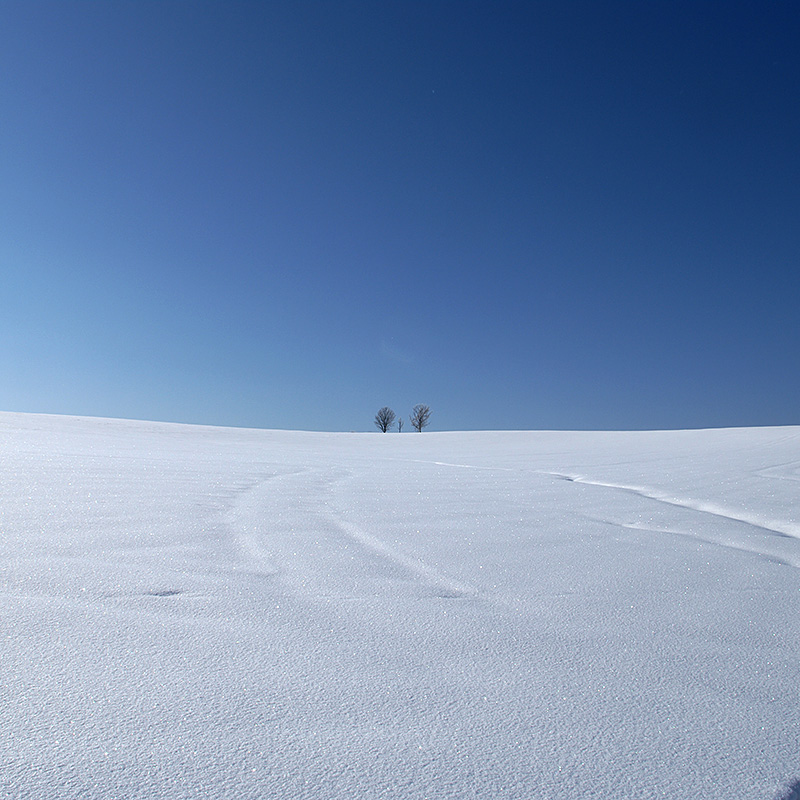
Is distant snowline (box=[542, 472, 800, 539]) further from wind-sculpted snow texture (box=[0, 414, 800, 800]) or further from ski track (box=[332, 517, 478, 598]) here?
ski track (box=[332, 517, 478, 598])

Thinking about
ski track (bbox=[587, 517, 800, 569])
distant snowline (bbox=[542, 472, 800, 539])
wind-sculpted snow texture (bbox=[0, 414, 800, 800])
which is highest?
distant snowline (bbox=[542, 472, 800, 539])

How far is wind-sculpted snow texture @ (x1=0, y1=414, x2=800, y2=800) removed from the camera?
705 mm

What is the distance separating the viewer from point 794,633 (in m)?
1.26

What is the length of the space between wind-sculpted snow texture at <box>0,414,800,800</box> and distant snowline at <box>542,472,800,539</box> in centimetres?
19

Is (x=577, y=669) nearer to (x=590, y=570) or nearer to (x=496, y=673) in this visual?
(x=496, y=673)

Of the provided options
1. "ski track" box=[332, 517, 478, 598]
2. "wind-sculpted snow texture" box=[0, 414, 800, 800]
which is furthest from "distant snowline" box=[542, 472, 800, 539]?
"ski track" box=[332, 517, 478, 598]

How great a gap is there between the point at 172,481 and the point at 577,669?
9.84ft

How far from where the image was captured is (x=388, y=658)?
1.04 m

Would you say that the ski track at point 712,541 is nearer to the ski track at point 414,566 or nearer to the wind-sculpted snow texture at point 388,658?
the wind-sculpted snow texture at point 388,658

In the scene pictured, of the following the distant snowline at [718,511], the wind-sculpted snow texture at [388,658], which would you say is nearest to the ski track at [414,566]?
the wind-sculpted snow texture at [388,658]

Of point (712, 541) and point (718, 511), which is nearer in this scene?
point (712, 541)

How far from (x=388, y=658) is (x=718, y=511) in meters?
2.64

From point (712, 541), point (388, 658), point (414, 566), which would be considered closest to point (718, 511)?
point (712, 541)

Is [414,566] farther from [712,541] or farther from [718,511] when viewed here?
[718,511]
